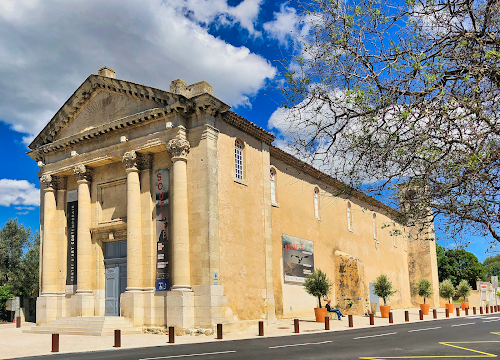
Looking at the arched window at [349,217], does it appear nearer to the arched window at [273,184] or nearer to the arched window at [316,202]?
the arched window at [316,202]

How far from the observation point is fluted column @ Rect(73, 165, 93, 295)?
70.6 feet

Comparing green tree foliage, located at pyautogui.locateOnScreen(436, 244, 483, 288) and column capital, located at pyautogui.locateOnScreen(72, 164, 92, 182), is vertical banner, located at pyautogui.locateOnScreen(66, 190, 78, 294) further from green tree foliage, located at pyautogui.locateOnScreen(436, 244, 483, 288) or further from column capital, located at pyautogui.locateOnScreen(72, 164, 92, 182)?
green tree foliage, located at pyautogui.locateOnScreen(436, 244, 483, 288)

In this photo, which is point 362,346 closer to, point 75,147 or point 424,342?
point 424,342

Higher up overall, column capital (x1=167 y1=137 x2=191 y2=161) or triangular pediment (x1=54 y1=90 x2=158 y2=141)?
triangular pediment (x1=54 y1=90 x2=158 y2=141)

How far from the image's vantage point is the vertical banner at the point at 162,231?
1900 cm

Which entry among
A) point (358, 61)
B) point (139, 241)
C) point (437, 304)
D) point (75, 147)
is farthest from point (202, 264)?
point (437, 304)

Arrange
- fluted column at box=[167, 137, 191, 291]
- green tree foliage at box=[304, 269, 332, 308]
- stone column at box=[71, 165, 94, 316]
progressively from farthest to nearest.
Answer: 1. green tree foliage at box=[304, 269, 332, 308]
2. stone column at box=[71, 165, 94, 316]
3. fluted column at box=[167, 137, 191, 291]

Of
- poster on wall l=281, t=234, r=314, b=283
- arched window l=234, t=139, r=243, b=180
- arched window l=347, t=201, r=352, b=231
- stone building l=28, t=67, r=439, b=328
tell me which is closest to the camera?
stone building l=28, t=67, r=439, b=328

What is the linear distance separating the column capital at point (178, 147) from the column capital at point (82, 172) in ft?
18.6

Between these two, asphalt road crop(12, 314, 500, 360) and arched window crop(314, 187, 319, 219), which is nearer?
asphalt road crop(12, 314, 500, 360)

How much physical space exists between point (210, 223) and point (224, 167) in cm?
286

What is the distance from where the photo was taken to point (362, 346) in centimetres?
1313

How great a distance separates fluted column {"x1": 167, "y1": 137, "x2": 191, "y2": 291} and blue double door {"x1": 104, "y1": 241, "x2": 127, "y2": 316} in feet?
12.7

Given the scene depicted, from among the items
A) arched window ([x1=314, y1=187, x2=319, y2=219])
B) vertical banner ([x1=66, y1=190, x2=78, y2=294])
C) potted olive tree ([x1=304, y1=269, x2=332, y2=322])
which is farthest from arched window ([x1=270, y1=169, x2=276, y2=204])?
vertical banner ([x1=66, y1=190, x2=78, y2=294])
